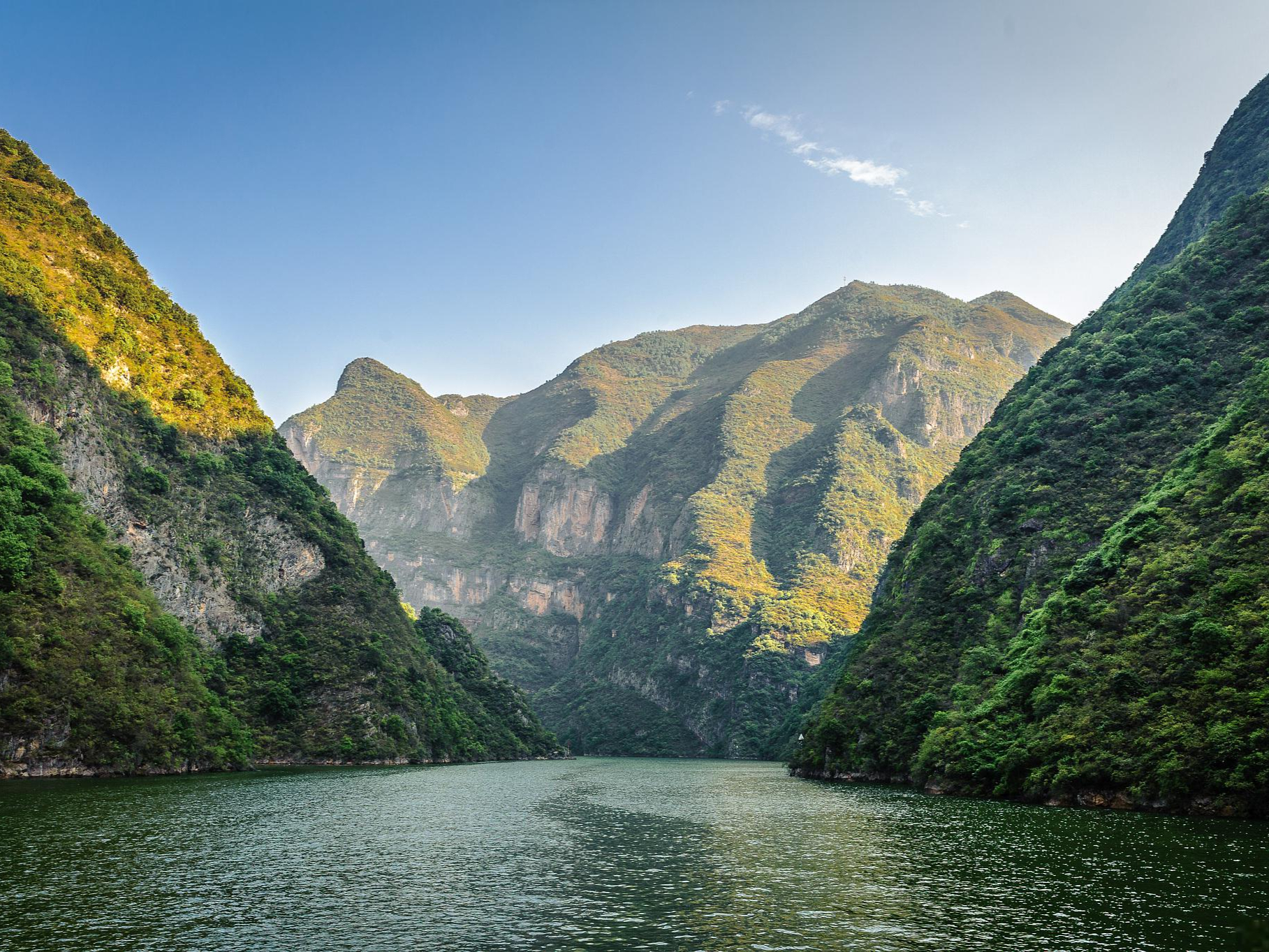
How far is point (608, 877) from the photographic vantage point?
35.0 metres

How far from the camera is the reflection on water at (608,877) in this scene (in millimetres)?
24969

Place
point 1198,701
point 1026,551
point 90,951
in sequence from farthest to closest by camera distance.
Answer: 1. point 1026,551
2. point 1198,701
3. point 90,951

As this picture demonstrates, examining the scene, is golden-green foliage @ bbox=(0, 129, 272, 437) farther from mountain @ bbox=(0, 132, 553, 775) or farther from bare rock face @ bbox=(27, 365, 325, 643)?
bare rock face @ bbox=(27, 365, 325, 643)

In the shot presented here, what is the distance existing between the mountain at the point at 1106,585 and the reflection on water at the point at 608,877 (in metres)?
6.04

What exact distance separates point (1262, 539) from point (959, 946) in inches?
1901

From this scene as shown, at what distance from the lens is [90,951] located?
2222 cm

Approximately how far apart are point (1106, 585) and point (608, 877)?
52368 mm

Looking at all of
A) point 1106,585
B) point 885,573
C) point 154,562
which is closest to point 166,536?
point 154,562

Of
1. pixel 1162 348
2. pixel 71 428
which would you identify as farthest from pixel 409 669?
pixel 1162 348

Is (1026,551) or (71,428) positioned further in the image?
(71,428)

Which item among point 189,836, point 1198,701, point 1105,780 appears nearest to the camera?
point 189,836

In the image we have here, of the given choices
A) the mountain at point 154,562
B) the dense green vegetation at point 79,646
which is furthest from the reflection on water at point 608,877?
the mountain at point 154,562

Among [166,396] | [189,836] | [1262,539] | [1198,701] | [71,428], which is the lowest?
[189,836]

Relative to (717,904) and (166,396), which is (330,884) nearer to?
(717,904)
